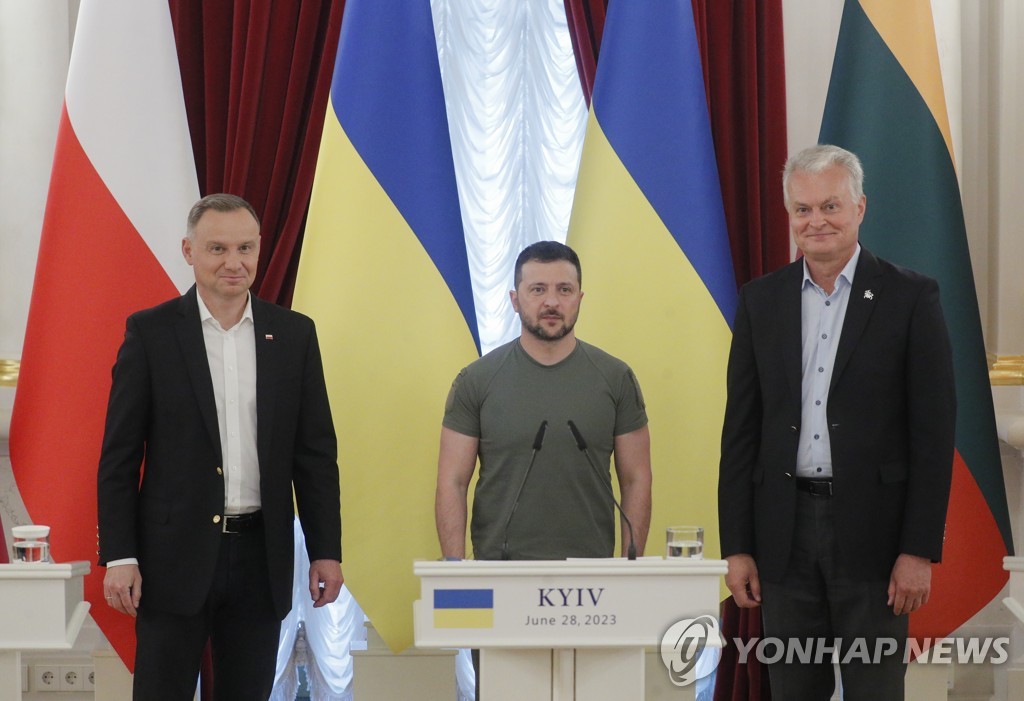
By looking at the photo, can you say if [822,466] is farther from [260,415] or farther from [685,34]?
[685,34]

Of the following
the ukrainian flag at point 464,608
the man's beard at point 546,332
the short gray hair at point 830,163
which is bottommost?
the ukrainian flag at point 464,608

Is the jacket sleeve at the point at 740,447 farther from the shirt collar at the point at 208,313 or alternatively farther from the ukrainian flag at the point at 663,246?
the shirt collar at the point at 208,313

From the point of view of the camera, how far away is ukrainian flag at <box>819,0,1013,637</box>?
10.5 feet

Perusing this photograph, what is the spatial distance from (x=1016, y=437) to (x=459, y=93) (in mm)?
2189

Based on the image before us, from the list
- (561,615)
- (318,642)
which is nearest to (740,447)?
(561,615)

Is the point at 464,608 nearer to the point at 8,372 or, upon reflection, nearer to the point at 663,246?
the point at 663,246

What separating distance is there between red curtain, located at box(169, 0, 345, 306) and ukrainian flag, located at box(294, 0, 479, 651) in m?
0.32

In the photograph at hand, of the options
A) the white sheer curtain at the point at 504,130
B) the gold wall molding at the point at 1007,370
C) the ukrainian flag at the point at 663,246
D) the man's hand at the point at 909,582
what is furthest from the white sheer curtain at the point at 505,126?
the man's hand at the point at 909,582

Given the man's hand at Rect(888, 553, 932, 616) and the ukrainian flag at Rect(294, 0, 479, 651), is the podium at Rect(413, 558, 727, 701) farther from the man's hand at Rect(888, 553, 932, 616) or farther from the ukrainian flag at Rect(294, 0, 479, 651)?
the ukrainian flag at Rect(294, 0, 479, 651)

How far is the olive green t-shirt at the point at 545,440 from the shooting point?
107 inches

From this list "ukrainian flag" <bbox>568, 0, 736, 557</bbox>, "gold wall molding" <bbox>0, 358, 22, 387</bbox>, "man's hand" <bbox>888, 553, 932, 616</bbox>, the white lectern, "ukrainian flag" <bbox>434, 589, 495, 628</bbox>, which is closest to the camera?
"ukrainian flag" <bbox>434, 589, 495, 628</bbox>

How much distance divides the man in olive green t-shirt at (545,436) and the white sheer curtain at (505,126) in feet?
3.32
